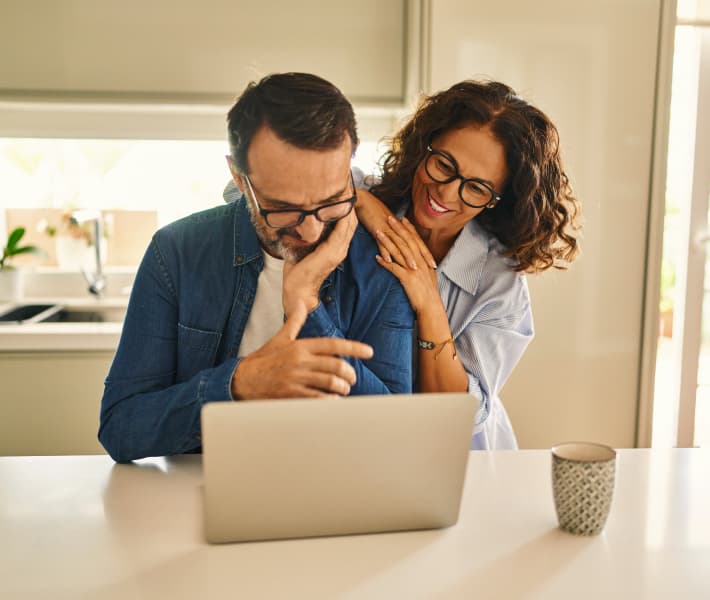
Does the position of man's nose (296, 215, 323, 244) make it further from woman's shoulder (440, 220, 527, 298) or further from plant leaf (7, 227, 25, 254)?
plant leaf (7, 227, 25, 254)

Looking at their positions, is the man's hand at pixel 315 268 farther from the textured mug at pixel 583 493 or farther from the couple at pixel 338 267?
the textured mug at pixel 583 493

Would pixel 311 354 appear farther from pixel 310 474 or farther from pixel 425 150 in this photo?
pixel 425 150

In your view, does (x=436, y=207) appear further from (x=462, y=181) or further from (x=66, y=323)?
(x=66, y=323)

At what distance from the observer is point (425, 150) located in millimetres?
1736

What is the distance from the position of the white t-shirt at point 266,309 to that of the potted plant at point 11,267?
183cm

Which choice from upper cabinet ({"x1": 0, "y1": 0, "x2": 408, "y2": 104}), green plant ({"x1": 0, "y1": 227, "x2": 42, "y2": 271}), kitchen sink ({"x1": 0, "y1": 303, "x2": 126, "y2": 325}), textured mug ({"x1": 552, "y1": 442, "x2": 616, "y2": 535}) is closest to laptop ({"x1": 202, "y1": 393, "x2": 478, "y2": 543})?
textured mug ({"x1": 552, "y1": 442, "x2": 616, "y2": 535})

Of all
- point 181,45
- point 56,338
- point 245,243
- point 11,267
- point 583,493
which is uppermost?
point 181,45

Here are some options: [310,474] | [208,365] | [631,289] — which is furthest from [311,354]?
[631,289]

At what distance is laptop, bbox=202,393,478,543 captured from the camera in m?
0.93

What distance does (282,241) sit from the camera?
56.7 inches

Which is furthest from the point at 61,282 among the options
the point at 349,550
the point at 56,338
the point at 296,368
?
the point at 349,550

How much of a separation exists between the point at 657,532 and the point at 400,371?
1.81 ft

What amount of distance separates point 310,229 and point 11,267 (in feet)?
6.93

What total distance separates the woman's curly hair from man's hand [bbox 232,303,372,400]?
69cm
